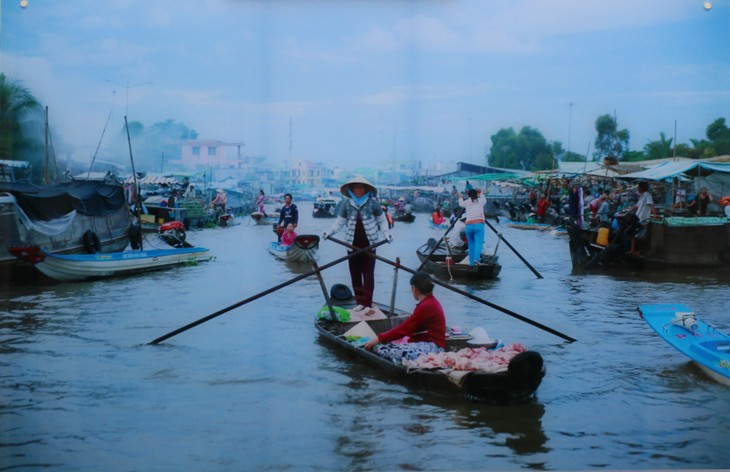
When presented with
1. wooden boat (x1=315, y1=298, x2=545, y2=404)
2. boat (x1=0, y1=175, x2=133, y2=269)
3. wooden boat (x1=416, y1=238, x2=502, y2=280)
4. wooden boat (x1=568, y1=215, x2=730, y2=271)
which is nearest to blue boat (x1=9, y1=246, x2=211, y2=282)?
boat (x1=0, y1=175, x2=133, y2=269)

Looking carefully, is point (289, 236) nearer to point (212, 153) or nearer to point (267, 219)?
point (212, 153)

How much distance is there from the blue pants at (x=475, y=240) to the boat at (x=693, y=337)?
4.09 meters

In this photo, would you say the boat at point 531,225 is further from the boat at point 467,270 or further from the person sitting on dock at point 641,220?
the boat at point 467,270

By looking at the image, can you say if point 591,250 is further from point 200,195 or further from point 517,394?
point 200,195

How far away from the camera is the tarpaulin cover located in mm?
9508

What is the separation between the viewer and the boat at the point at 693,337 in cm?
470

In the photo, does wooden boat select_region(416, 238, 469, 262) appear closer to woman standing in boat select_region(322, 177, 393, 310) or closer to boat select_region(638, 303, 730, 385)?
woman standing in boat select_region(322, 177, 393, 310)

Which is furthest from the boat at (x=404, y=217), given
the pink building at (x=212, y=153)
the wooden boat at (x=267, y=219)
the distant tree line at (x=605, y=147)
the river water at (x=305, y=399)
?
the pink building at (x=212, y=153)

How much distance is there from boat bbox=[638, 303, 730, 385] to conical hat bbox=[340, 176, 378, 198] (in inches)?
89.2

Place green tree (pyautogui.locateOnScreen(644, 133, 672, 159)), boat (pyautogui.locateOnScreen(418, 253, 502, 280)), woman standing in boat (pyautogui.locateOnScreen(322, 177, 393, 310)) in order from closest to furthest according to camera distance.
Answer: woman standing in boat (pyautogui.locateOnScreen(322, 177, 393, 310))
boat (pyautogui.locateOnScreen(418, 253, 502, 280))
green tree (pyautogui.locateOnScreen(644, 133, 672, 159))

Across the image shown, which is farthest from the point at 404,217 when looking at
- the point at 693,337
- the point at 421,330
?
the point at 421,330

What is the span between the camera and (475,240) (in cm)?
968

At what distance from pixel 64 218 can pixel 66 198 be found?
0.31m

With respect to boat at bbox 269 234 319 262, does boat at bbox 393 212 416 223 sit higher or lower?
lower
